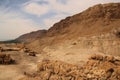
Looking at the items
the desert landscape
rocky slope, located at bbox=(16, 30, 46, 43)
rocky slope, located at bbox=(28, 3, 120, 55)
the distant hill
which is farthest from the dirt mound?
rocky slope, located at bbox=(16, 30, 46, 43)

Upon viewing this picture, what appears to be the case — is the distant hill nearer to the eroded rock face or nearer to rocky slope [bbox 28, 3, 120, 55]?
rocky slope [bbox 28, 3, 120, 55]

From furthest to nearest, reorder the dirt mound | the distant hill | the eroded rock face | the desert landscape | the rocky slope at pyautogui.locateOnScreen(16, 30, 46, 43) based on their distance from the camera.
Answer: the rocky slope at pyautogui.locateOnScreen(16, 30, 46, 43) → the distant hill → the dirt mound → the desert landscape → the eroded rock face

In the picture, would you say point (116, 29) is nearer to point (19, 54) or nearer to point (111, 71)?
point (19, 54)

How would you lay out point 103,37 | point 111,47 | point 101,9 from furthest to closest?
point 101,9, point 103,37, point 111,47

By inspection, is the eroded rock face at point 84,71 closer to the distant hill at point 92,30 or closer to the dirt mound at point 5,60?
the dirt mound at point 5,60

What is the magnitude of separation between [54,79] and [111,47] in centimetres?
3486

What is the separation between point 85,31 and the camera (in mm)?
75062

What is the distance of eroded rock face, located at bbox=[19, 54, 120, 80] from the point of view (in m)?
18.8

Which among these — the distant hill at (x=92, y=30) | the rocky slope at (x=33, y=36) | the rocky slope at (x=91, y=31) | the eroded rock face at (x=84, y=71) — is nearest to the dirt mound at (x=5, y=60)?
the eroded rock face at (x=84, y=71)

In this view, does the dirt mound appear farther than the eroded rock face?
Yes

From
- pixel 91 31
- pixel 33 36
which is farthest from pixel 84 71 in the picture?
pixel 33 36

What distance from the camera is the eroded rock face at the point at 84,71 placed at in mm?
18844

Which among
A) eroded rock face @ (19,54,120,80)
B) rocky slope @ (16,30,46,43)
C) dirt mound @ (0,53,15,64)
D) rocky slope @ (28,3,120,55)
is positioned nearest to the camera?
eroded rock face @ (19,54,120,80)

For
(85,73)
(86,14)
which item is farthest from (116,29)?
(85,73)
